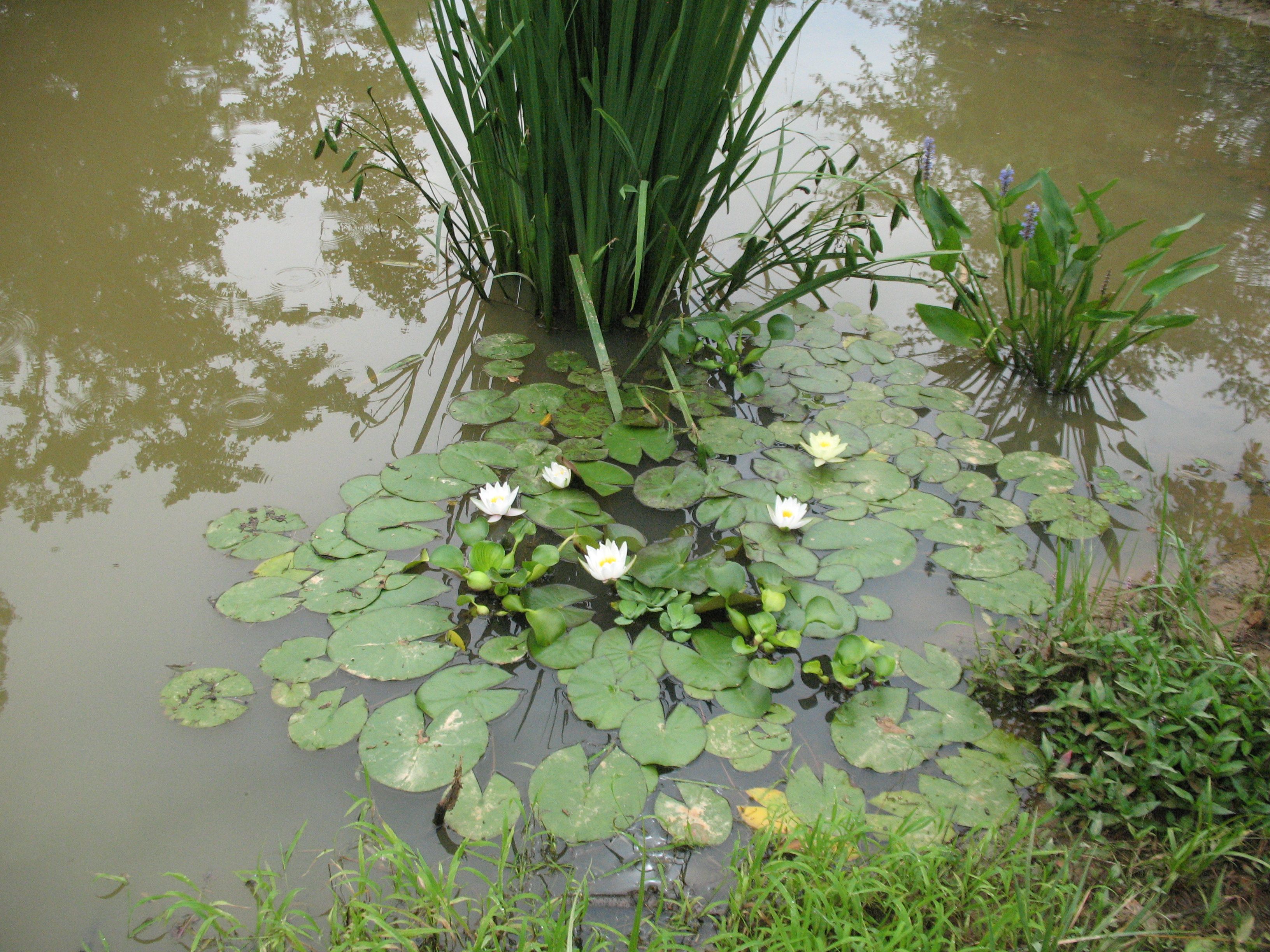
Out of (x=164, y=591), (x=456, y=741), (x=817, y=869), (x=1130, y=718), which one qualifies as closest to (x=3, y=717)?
(x=164, y=591)

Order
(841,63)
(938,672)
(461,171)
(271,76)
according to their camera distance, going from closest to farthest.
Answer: (938,672)
(461,171)
(271,76)
(841,63)

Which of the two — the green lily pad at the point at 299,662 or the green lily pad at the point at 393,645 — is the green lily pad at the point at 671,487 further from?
the green lily pad at the point at 299,662

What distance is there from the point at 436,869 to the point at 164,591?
92 cm

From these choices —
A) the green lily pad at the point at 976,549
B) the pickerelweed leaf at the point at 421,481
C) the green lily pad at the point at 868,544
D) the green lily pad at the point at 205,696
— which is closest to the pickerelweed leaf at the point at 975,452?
the green lily pad at the point at 976,549

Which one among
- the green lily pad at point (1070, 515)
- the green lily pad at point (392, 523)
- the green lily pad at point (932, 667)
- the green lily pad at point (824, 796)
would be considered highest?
the green lily pad at point (1070, 515)

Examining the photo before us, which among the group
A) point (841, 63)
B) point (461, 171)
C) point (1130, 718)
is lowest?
point (1130, 718)

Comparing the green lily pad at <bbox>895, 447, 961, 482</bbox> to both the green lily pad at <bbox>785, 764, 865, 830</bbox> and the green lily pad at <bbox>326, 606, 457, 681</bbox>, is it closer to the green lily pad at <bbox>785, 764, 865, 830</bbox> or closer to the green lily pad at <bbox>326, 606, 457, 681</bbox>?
the green lily pad at <bbox>785, 764, 865, 830</bbox>

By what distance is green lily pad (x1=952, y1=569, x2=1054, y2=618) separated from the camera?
1771 mm

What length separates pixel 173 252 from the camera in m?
2.73

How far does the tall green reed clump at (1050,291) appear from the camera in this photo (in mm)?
2186

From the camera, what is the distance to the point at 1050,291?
7.47ft

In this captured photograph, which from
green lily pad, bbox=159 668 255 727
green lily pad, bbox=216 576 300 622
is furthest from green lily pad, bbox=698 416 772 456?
green lily pad, bbox=159 668 255 727

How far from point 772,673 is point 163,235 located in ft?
8.62

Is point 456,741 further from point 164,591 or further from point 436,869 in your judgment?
point 164,591
